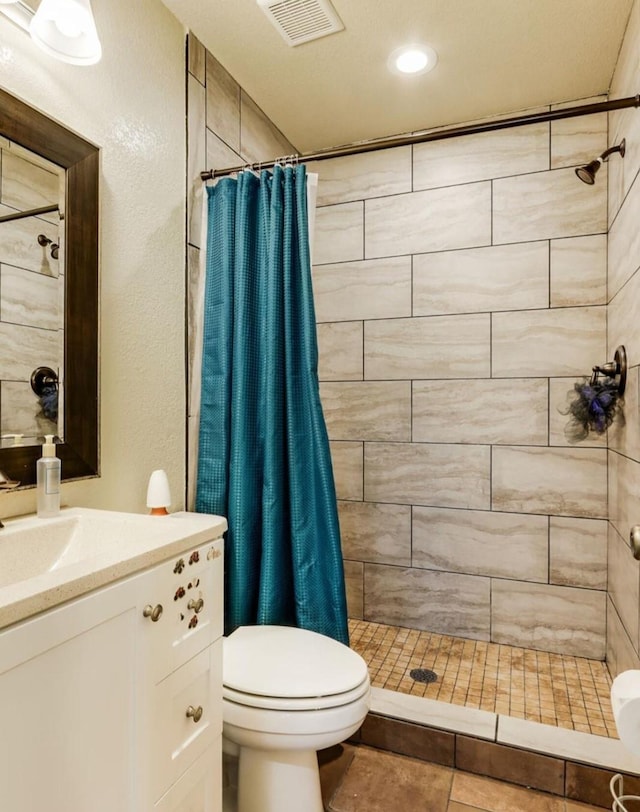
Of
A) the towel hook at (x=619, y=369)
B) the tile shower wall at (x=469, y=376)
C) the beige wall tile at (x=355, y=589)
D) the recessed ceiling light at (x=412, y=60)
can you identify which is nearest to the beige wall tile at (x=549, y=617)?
the tile shower wall at (x=469, y=376)

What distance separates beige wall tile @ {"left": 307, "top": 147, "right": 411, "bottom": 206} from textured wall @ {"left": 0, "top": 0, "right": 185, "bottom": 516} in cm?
102

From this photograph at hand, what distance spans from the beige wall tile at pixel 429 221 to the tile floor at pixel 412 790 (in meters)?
2.15

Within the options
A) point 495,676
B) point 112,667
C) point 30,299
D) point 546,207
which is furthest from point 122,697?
point 546,207

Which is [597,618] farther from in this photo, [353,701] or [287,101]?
[287,101]

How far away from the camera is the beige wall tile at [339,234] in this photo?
268 cm

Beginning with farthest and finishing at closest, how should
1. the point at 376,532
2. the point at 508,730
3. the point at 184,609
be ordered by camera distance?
the point at 376,532 → the point at 508,730 → the point at 184,609

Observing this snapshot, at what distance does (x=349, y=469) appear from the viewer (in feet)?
8.84

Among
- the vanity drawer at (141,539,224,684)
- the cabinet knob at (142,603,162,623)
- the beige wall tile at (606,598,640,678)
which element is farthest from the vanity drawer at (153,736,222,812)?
the beige wall tile at (606,598,640,678)

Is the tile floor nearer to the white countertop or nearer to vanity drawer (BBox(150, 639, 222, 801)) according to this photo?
vanity drawer (BBox(150, 639, 222, 801))

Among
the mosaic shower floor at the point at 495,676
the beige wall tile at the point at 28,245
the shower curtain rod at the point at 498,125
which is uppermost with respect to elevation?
the shower curtain rod at the point at 498,125

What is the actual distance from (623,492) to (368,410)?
1.18 meters

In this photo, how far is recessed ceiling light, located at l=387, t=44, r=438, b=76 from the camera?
199 cm

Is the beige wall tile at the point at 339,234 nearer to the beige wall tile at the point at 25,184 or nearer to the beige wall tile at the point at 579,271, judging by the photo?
the beige wall tile at the point at 579,271

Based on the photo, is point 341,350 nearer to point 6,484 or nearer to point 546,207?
point 546,207
